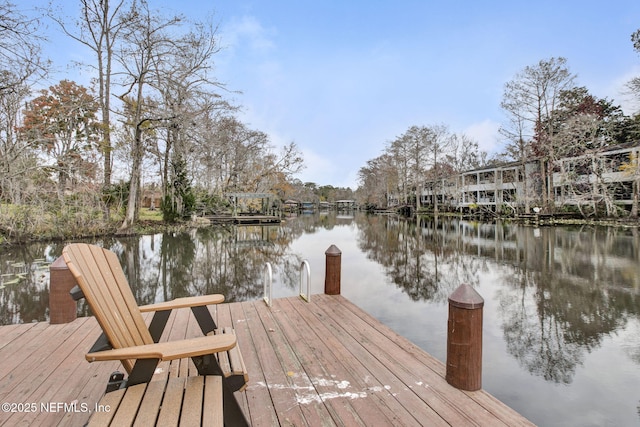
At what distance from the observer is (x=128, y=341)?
1.67 meters

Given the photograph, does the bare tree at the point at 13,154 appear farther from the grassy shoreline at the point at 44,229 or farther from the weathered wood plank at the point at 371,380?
the weathered wood plank at the point at 371,380

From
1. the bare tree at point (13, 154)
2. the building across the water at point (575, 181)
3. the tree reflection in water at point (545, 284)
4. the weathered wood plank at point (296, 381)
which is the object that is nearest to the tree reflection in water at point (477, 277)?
the tree reflection in water at point (545, 284)

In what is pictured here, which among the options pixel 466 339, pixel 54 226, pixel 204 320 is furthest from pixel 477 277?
pixel 54 226

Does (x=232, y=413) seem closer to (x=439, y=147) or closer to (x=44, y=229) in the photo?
(x=44, y=229)

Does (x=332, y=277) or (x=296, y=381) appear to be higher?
(x=332, y=277)

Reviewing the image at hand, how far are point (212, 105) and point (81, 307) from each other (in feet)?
48.2

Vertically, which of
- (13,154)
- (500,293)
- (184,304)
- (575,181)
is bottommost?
(500,293)

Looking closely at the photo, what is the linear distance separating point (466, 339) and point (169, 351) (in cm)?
193

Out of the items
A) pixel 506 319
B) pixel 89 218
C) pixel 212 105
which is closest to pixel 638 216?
pixel 506 319

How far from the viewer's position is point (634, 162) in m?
22.2

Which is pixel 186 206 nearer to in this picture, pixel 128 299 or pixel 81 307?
pixel 81 307

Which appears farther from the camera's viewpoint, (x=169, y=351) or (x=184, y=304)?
(x=184, y=304)

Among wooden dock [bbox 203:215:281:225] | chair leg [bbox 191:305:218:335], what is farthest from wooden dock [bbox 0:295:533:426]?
wooden dock [bbox 203:215:281:225]

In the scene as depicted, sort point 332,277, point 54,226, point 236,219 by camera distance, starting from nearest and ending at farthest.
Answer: point 332,277
point 54,226
point 236,219
